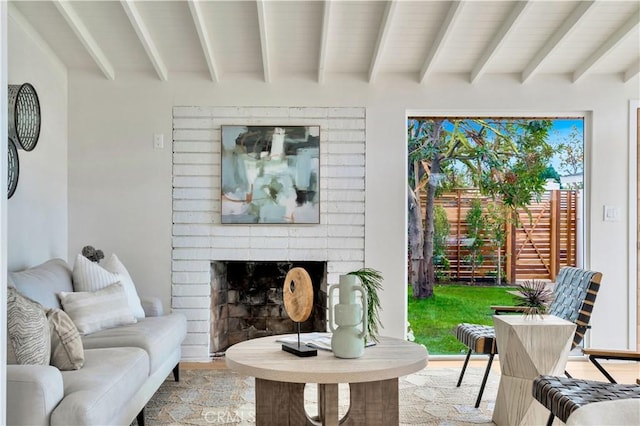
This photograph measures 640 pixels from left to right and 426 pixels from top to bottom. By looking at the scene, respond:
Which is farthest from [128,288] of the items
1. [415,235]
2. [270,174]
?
[415,235]

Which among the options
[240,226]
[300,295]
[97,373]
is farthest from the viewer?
[240,226]

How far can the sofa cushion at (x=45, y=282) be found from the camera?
328 cm

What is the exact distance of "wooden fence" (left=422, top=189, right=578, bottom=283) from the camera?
5.15 meters

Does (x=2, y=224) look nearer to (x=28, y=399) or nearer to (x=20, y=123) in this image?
(x=28, y=399)

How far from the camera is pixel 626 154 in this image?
16.3 ft

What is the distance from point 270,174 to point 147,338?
1903mm

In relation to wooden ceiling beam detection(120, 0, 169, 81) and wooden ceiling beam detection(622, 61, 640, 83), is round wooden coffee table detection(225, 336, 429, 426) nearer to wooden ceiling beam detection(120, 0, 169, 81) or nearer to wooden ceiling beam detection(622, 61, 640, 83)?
wooden ceiling beam detection(120, 0, 169, 81)

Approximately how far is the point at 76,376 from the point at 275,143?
108 inches

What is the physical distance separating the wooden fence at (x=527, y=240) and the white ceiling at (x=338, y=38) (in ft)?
3.39

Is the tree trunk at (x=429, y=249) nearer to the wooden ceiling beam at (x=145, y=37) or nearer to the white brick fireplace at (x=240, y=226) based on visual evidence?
the white brick fireplace at (x=240, y=226)

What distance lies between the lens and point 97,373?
2.65m

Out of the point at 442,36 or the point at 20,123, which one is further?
the point at 442,36

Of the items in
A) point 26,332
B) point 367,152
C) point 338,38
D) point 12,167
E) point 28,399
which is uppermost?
point 338,38

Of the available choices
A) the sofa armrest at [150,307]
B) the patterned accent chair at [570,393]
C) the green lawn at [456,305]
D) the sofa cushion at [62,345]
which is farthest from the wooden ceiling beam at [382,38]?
the sofa cushion at [62,345]
